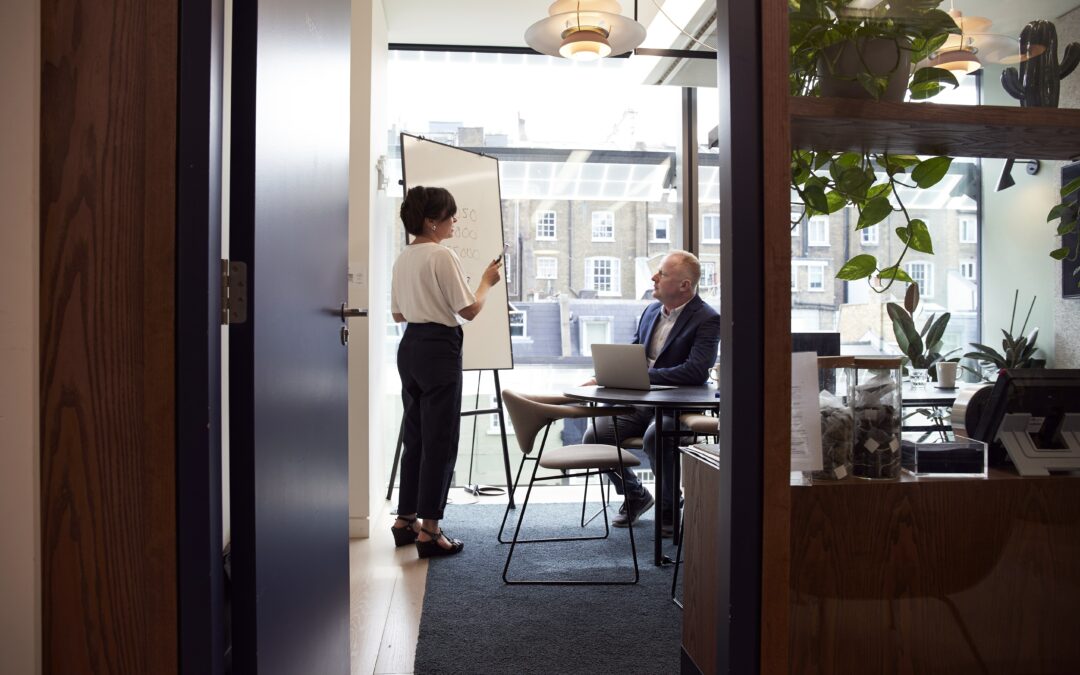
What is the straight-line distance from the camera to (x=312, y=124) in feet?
5.86

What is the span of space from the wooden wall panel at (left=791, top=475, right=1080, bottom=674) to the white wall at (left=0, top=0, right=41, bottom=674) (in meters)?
1.28

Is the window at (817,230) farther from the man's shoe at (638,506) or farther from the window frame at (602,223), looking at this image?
the window frame at (602,223)

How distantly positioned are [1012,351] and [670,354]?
2.58 meters

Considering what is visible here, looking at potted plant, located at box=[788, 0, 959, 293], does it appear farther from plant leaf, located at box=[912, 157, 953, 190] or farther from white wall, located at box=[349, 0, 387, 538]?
white wall, located at box=[349, 0, 387, 538]

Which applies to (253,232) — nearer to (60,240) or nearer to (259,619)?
(60,240)

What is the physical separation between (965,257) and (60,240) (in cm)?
171

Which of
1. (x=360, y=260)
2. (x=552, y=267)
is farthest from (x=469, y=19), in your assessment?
(x=360, y=260)

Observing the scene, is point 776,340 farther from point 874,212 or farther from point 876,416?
point 874,212

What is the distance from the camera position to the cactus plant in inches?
56.4

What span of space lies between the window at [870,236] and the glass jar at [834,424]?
267mm

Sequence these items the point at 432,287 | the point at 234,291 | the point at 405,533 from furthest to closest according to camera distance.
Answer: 1. the point at 405,533
2. the point at 432,287
3. the point at 234,291

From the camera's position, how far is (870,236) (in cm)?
149

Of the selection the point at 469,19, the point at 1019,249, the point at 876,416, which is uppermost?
the point at 469,19

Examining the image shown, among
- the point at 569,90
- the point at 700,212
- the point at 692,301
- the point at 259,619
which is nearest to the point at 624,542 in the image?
the point at 692,301
